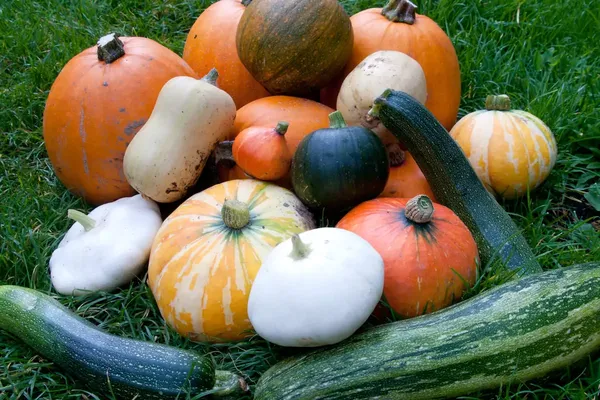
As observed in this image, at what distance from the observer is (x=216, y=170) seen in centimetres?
295

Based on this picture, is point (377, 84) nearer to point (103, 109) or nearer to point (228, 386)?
point (103, 109)

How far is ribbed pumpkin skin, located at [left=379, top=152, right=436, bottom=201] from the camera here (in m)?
2.81

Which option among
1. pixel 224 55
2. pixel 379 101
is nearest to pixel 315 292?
pixel 379 101

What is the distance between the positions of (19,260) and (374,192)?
59.2 inches

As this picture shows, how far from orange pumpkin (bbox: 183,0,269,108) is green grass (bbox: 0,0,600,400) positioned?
88cm

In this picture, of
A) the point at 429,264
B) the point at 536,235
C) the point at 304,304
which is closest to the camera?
the point at 304,304

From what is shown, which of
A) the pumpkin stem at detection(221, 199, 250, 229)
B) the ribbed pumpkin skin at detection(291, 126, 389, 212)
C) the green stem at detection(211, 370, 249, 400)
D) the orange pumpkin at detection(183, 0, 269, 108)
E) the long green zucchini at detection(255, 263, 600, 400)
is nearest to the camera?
the long green zucchini at detection(255, 263, 600, 400)

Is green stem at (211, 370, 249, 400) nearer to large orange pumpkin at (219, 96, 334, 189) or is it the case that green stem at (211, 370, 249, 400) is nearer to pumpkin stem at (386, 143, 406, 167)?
large orange pumpkin at (219, 96, 334, 189)

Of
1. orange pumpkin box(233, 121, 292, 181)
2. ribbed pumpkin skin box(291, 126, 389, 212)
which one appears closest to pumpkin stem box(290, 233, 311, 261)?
ribbed pumpkin skin box(291, 126, 389, 212)

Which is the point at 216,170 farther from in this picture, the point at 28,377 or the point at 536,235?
the point at 536,235

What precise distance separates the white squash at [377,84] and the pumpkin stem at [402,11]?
0.38m

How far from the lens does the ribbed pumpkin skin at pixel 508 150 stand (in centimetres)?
284

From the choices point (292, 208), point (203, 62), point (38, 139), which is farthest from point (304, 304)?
point (38, 139)

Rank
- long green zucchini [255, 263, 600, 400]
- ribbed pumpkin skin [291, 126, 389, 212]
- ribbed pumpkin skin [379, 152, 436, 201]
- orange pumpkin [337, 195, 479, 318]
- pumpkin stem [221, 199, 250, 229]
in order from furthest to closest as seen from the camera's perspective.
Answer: ribbed pumpkin skin [379, 152, 436, 201] → ribbed pumpkin skin [291, 126, 389, 212] → pumpkin stem [221, 199, 250, 229] → orange pumpkin [337, 195, 479, 318] → long green zucchini [255, 263, 600, 400]
